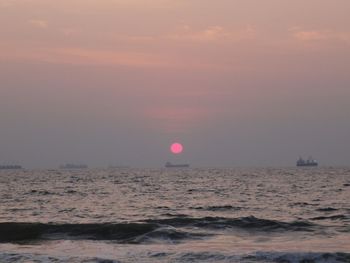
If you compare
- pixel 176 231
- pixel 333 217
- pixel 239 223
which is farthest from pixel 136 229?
pixel 333 217

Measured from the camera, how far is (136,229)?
30094 millimetres

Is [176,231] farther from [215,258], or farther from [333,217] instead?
[333,217]

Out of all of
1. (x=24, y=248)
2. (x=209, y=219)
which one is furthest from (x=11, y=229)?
(x=209, y=219)

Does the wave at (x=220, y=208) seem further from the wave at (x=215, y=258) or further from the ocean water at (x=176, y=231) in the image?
the wave at (x=215, y=258)

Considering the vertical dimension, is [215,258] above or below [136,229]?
above

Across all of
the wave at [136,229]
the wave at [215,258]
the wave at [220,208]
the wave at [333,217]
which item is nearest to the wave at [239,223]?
the wave at [136,229]

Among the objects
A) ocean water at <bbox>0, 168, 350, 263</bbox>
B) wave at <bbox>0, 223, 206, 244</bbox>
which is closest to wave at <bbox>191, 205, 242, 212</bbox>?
ocean water at <bbox>0, 168, 350, 263</bbox>

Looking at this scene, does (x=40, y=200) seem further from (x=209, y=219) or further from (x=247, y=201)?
(x=209, y=219)

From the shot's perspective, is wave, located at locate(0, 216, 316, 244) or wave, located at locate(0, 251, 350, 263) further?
wave, located at locate(0, 216, 316, 244)

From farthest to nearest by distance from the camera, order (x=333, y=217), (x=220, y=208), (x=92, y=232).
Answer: (x=220, y=208)
(x=333, y=217)
(x=92, y=232)

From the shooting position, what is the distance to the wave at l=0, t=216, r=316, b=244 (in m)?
28.2

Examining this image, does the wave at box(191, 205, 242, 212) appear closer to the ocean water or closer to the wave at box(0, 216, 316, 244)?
the ocean water

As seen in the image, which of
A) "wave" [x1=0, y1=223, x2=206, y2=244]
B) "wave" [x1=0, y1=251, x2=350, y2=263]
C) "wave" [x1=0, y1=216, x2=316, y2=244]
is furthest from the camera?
"wave" [x1=0, y1=216, x2=316, y2=244]

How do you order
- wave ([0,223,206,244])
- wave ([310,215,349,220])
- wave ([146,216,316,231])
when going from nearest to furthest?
wave ([0,223,206,244]) → wave ([146,216,316,231]) → wave ([310,215,349,220])
